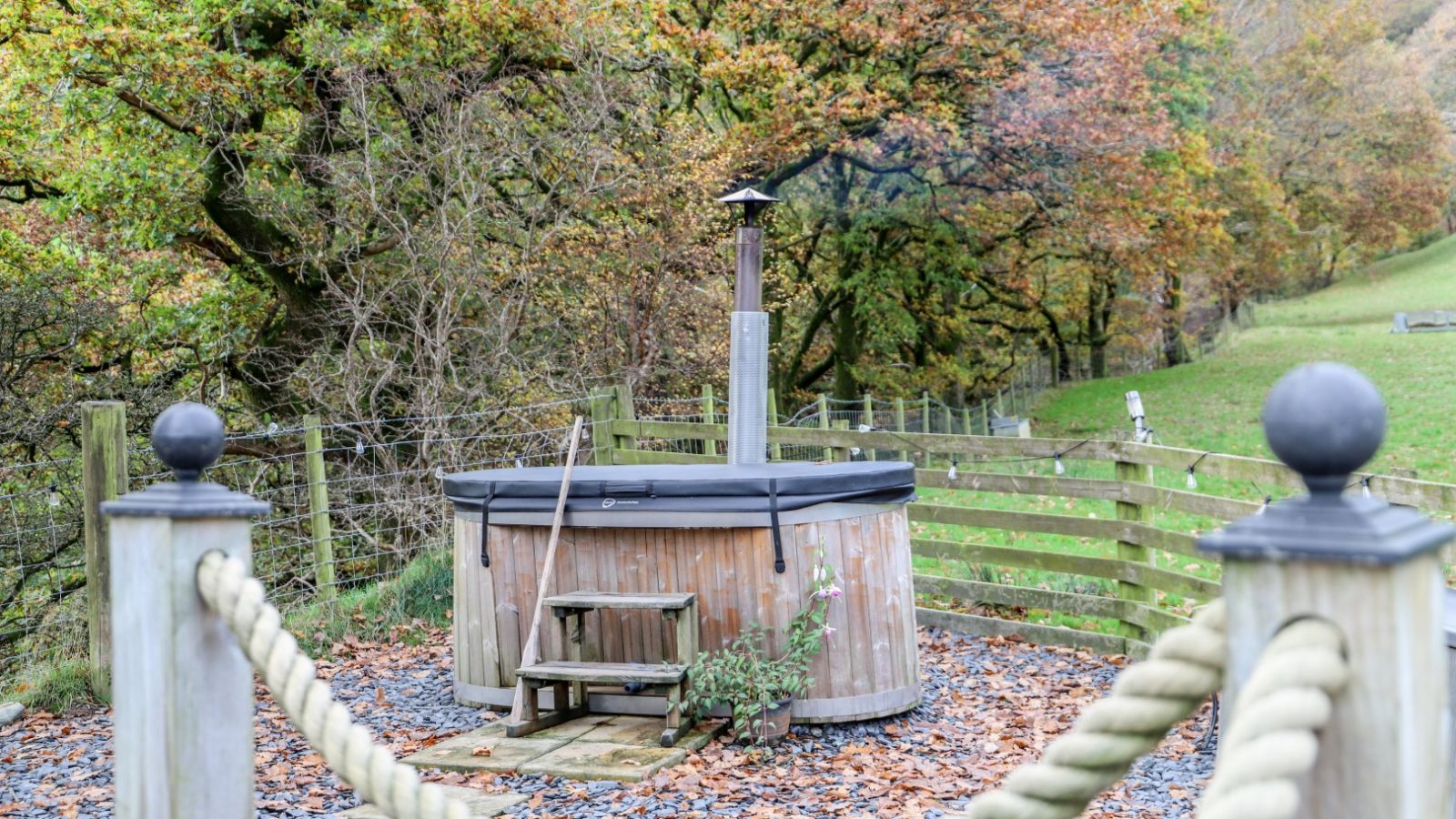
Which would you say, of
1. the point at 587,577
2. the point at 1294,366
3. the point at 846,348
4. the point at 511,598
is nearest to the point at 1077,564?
the point at 587,577

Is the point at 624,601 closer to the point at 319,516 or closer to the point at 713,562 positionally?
the point at 713,562

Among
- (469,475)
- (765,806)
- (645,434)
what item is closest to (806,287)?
(645,434)

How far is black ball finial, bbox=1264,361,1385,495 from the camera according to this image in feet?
4.03

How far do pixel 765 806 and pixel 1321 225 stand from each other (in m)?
30.5

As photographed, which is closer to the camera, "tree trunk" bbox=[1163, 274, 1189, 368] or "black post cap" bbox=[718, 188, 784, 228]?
"black post cap" bbox=[718, 188, 784, 228]

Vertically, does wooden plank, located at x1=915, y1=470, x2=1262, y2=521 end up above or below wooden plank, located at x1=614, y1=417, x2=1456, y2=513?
below

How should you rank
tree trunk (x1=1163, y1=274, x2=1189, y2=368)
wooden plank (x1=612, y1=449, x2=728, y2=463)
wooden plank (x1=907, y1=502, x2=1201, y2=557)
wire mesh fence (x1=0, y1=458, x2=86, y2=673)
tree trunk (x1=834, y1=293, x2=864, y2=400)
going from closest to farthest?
wooden plank (x1=907, y1=502, x2=1201, y2=557) < wire mesh fence (x1=0, y1=458, x2=86, y2=673) < wooden plank (x1=612, y1=449, x2=728, y2=463) < tree trunk (x1=834, y1=293, x2=864, y2=400) < tree trunk (x1=1163, y1=274, x2=1189, y2=368)

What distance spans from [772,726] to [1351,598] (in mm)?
4691

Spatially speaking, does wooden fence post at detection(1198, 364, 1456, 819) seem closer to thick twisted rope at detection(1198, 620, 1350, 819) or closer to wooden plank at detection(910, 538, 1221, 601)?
thick twisted rope at detection(1198, 620, 1350, 819)

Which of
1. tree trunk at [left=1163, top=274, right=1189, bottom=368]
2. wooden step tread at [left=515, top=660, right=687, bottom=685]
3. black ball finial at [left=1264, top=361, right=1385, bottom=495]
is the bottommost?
Result: wooden step tread at [left=515, top=660, right=687, bottom=685]

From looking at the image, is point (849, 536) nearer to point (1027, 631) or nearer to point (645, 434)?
point (1027, 631)

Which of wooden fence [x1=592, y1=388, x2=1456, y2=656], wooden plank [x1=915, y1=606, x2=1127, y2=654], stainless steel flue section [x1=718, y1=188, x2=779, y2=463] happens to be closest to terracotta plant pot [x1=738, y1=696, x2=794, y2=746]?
stainless steel flue section [x1=718, y1=188, x2=779, y2=463]

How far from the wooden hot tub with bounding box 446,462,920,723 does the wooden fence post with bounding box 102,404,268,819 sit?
12.5 ft

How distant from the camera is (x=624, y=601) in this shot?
575 cm
